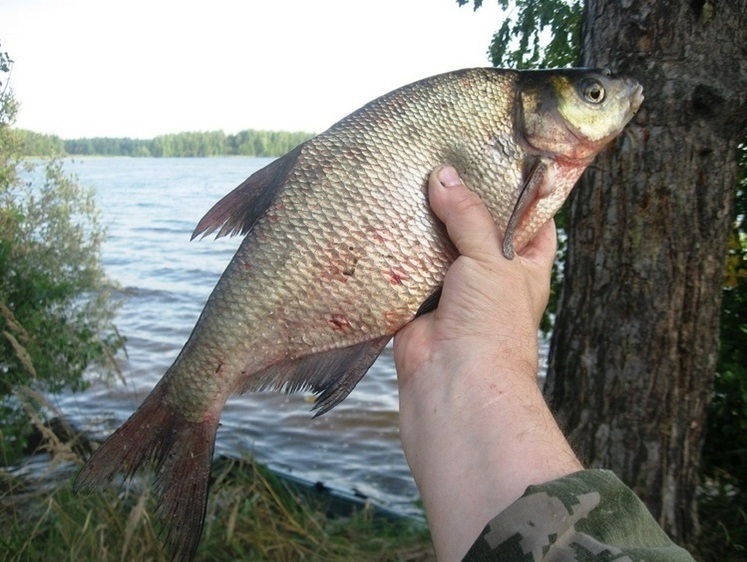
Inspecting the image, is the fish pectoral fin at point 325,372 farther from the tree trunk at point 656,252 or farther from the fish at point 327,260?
the tree trunk at point 656,252

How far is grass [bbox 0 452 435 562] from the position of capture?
143 inches

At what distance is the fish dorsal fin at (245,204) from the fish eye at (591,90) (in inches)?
37.5

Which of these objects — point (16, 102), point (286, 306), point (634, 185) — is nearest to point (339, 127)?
point (286, 306)

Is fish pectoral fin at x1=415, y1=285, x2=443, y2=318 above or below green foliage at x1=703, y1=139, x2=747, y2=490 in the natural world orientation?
above

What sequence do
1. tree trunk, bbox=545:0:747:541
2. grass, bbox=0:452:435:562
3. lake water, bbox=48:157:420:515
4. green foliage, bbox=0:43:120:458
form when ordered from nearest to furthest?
tree trunk, bbox=545:0:747:541, grass, bbox=0:452:435:562, green foliage, bbox=0:43:120:458, lake water, bbox=48:157:420:515

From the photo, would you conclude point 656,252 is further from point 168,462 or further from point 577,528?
point 168,462

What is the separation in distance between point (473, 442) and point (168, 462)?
85cm

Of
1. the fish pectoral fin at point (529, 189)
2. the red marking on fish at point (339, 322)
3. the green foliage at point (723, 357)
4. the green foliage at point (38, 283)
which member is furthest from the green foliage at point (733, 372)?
the green foliage at point (38, 283)

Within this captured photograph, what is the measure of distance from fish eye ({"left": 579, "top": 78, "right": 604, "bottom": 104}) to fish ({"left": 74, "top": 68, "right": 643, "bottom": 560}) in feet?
0.44

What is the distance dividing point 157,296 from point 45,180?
5577 millimetres

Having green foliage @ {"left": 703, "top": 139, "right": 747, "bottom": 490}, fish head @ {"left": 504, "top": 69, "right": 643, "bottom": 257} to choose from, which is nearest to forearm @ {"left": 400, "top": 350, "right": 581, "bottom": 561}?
fish head @ {"left": 504, "top": 69, "right": 643, "bottom": 257}

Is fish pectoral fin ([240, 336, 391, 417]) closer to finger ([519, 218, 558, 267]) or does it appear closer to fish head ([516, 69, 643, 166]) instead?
finger ([519, 218, 558, 267])

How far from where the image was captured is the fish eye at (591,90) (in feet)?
7.39

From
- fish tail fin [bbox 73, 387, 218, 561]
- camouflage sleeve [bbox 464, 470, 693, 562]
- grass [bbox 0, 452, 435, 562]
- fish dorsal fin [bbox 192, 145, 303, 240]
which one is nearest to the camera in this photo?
camouflage sleeve [bbox 464, 470, 693, 562]
